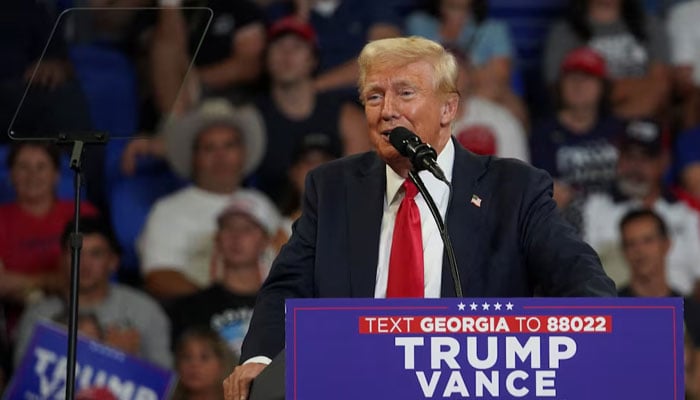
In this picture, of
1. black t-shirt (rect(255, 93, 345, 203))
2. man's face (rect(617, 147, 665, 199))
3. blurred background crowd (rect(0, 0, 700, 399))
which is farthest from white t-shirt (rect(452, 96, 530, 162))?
black t-shirt (rect(255, 93, 345, 203))

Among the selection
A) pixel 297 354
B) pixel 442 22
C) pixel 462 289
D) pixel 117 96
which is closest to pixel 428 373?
pixel 297 354

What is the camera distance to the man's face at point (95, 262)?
593 centimetres

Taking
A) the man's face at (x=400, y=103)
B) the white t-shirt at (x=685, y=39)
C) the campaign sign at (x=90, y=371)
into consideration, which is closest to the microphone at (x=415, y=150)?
the man's face at (x=400, y=103)

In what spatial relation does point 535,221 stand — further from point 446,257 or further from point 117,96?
point 117,96

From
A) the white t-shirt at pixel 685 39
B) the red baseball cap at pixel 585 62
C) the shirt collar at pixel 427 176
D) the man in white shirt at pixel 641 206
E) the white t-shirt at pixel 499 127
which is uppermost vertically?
the white t-shirt at pixel 685 39

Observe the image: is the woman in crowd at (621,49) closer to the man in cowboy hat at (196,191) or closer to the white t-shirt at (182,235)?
the man in cowboy hat at (196,191)

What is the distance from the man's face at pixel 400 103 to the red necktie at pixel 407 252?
0.31 feet

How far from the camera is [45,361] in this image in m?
5.78

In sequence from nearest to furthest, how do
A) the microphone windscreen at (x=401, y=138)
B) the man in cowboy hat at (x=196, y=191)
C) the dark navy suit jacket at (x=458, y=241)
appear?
the microphone windscreen at (x=401, y=138) → the dark navy suit jacket at (x=458, y=241) → the man in cowboy hat at (x=196, y=191)

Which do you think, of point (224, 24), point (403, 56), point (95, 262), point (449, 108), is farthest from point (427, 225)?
point (224, 24)

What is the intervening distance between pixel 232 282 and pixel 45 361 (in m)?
0.80

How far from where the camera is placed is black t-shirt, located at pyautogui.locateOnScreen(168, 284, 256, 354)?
19.4ft

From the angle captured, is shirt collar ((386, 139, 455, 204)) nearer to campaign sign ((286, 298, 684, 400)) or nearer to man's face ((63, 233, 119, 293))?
campaign sign ((286, 298, 684, 400))

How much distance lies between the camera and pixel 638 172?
627 centimetres
